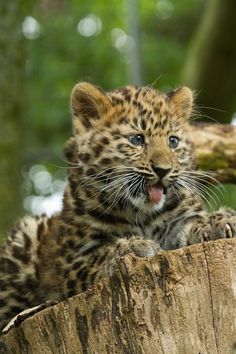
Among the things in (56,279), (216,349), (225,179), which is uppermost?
(225,179)

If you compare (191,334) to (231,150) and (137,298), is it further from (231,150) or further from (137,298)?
(231,150)

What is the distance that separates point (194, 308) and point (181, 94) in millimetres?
2957

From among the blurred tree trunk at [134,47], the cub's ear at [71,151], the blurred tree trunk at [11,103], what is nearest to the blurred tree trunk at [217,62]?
the blurred tree trunk at [134,47]

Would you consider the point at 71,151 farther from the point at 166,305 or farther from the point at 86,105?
the point at 166,305

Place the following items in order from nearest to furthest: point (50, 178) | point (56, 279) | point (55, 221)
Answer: point (56, 279), point (55, 221), point (50, 178)

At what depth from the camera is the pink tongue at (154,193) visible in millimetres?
8023

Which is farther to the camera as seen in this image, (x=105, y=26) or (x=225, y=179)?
(x=105, y=26)

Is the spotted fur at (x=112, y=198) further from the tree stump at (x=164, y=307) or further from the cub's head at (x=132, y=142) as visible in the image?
the tree stump at (x=164, y=307)

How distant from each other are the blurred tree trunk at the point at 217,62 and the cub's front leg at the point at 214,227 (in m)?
4.99

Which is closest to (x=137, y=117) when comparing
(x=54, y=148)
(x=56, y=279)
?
(x=56, y=279)

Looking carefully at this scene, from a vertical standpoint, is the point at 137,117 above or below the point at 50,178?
below

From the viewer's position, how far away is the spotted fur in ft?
26.3


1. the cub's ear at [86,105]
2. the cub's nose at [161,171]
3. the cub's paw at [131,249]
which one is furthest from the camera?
the cub's ear at [86,105]

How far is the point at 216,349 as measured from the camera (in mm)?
6414
